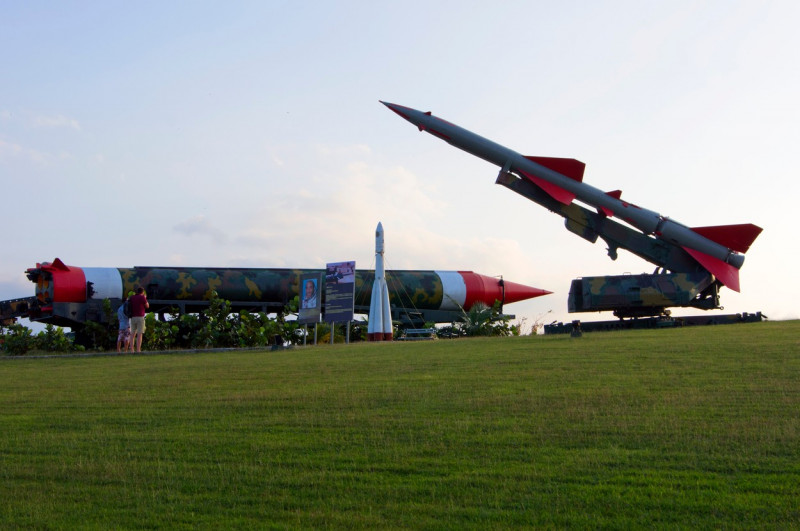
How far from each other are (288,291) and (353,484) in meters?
20.7

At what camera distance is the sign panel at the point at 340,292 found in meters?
20.6

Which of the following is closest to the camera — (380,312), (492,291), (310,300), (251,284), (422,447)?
→ (422,447)

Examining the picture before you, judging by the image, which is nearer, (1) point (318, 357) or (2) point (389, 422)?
(2) point (389, 422)

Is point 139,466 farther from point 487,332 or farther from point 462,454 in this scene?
point 487,332

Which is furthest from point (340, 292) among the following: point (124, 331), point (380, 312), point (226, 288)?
point (226, 288)

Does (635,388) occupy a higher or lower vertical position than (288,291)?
lower

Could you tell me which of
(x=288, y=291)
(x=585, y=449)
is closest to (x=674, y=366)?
(x=585, y=449)

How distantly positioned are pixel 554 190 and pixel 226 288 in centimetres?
1147

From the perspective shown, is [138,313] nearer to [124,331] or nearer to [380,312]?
[124,331]

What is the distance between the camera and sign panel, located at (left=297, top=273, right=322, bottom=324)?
2077 cm

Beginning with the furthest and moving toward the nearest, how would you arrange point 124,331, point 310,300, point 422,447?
point 310,300 → point 124,331 → point 422,447

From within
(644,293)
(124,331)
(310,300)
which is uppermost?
(644,293)

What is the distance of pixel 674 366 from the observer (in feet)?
39.1

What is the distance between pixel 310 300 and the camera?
2098 centimetres
